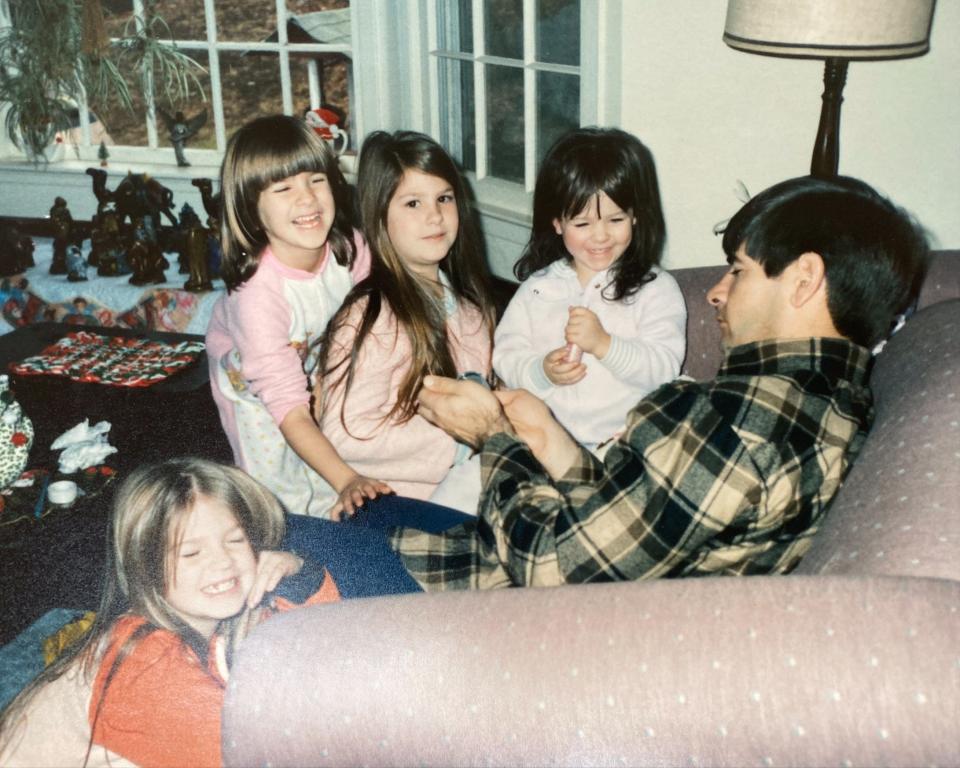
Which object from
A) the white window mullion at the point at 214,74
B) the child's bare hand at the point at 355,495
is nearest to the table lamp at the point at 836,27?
the child's bare hand at the point at 355,495

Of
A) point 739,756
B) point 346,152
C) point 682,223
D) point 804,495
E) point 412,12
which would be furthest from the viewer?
point 346,152

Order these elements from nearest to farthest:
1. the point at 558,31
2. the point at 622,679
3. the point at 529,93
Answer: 1. the point at 622,679
2. the point at 558,31
3. the point at 529,93

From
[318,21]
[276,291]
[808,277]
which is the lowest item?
[276,291]

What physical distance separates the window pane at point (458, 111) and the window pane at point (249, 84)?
62 cm

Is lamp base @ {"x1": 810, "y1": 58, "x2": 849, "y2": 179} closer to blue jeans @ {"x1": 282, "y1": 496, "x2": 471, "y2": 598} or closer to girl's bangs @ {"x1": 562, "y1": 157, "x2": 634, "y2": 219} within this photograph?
girl's bangs @ {"x1": 562, "y1": 157, "x2": 634, "y2": 219}

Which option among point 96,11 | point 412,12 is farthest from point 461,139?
point 96,11

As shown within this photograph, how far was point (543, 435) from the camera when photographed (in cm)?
124

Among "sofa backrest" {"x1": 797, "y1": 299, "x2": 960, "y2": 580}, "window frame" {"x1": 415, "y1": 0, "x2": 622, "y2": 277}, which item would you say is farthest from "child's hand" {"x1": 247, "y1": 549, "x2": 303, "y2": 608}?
"window frame" {"x1": 415, "y1": 0, "x2": 622, "y2": 277}

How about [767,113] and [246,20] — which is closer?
[767,113]

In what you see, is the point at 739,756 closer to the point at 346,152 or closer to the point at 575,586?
the point at 575,586

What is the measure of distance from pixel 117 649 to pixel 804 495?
0.67m

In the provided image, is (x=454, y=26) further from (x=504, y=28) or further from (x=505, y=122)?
(x=505, y=122)

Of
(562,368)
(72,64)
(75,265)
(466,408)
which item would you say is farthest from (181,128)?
(466,408)

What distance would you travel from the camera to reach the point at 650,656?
0.76m
